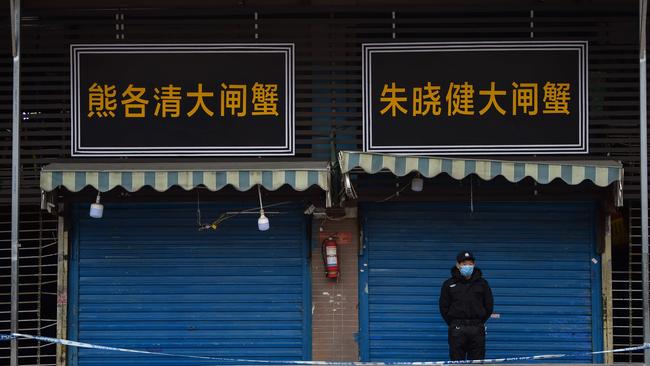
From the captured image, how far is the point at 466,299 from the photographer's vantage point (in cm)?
966

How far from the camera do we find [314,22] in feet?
35.8

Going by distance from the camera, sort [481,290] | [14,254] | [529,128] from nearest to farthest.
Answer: [14,254] → [481,290] → [529,128]

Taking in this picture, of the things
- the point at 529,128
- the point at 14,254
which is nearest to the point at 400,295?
the point at 529,128

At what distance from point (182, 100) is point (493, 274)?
433 cm

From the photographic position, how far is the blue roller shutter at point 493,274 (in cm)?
1084

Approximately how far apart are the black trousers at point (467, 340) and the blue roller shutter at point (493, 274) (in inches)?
44.0

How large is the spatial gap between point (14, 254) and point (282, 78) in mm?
3724

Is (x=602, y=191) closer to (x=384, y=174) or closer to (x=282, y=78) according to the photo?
(x=384, y=174)

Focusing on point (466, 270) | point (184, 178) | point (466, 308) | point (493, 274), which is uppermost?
point (184, 178)

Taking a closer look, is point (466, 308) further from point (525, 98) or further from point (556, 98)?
point (556, 98)

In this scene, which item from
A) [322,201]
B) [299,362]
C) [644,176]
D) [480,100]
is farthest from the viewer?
[322,201]

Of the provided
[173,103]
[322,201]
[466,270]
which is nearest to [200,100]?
[173,103]

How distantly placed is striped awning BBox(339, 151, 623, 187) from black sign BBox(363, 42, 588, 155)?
1104 mm

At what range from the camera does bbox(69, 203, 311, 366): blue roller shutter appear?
428 inches
